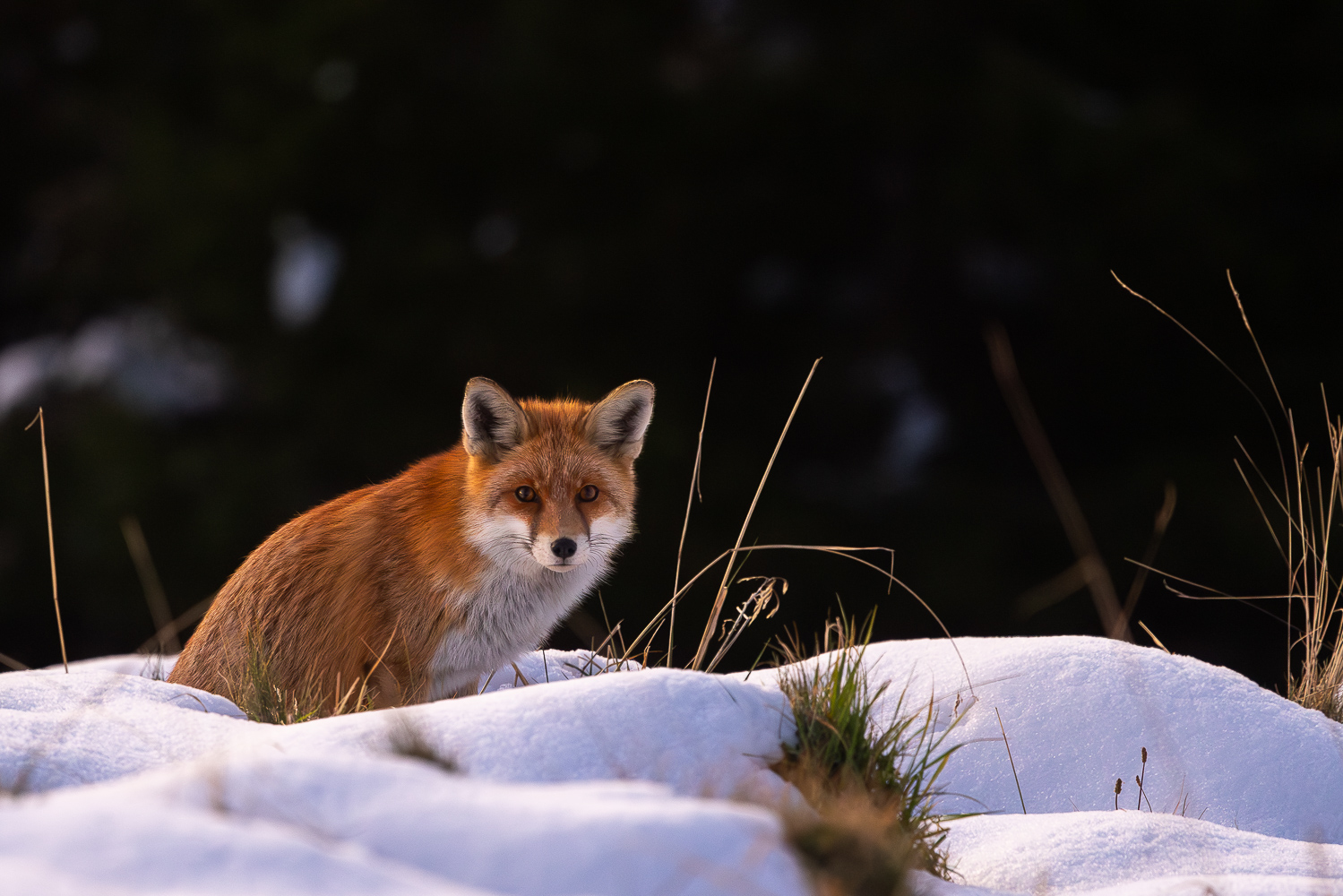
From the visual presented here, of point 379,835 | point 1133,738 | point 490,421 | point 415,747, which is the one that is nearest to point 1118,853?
point 1133,738

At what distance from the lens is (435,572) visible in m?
3.96

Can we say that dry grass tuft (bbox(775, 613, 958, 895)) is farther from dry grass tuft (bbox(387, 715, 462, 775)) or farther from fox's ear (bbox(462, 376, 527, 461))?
fox's ear (bbox(462, 376, 527, 461))

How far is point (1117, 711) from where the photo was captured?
365 cm

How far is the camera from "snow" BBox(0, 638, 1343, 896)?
5.47ft

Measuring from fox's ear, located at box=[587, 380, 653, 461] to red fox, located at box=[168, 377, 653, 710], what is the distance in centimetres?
3

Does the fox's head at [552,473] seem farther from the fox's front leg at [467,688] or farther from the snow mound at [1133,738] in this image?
the snow mound at [1133,738]

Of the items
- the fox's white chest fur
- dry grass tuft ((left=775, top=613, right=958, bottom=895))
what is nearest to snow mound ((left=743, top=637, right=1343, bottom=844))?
dry grass tuft ((left=775, top=613, right=958, bottom=895))

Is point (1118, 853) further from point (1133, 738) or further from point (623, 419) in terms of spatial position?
point (623, 419)

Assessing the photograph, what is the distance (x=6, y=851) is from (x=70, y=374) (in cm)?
1210

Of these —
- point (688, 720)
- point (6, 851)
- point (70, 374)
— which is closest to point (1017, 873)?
point (688, 720)

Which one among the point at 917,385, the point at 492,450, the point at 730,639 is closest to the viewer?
the point at 730,639

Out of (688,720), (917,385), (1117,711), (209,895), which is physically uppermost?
(209,895)

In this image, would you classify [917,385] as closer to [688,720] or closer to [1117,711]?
[1117,711]

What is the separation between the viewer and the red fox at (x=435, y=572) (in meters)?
3.86
